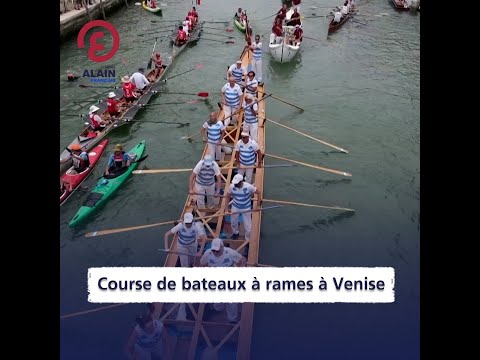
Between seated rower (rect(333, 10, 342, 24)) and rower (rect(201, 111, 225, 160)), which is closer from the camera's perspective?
rower (rect(201, 111, 225, 160))

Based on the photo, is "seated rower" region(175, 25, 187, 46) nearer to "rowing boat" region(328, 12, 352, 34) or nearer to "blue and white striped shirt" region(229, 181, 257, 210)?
"rowing boat" region(328, 12, 352, 34)

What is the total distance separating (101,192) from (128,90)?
6752 mm

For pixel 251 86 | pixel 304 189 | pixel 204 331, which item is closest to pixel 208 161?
pixel 204 331

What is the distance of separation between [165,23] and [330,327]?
92.1 feet

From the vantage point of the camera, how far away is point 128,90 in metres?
18.4

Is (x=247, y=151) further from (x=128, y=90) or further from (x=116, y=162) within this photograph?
(x=128, y=90)

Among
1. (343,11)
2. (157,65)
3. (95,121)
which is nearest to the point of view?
(95,121)

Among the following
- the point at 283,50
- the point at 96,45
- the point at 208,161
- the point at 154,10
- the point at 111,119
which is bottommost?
the point at 111,119

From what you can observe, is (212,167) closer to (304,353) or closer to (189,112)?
(304,353)

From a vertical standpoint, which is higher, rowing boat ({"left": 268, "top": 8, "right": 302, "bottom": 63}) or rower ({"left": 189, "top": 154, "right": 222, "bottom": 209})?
rowing boat ({"left": 268, "top": 8, "right": 302, "bottom": 63})

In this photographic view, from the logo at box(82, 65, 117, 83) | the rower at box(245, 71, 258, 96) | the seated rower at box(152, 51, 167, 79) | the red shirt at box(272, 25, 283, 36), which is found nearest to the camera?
the rower at box(245, 71, 258, 96)

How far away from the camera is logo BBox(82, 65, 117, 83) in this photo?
71.8ft

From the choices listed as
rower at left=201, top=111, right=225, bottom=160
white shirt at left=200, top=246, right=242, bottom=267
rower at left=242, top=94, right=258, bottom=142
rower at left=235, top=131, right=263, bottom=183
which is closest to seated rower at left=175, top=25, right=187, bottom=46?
rower at left=242, top=94, right=258, bottom=142

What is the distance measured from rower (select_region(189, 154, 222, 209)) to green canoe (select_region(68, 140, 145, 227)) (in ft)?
11.8
